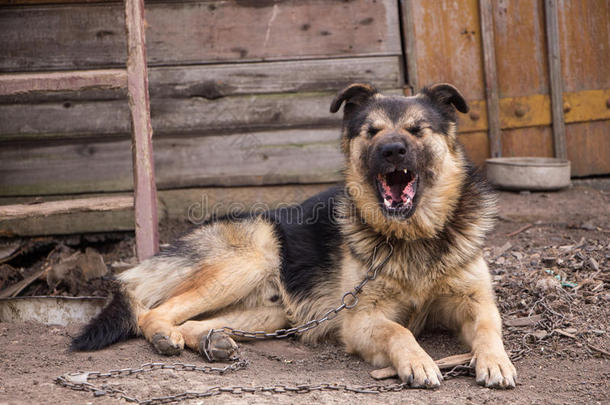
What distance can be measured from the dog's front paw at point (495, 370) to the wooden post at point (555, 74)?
169 inches

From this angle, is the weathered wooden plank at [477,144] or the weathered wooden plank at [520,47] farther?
the weathered wooden plank at [477,144]

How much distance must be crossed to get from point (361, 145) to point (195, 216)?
9.37 feet

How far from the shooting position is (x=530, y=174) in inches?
256

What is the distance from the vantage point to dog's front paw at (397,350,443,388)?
10.3 feet

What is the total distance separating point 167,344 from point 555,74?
530 centimetres

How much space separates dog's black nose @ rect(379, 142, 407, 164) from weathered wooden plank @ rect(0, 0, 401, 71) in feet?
9.59

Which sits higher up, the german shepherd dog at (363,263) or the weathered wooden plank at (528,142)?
the weathered wooden plank at (528,142)

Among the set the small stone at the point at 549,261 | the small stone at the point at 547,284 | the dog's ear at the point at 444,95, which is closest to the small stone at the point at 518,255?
the small stone at the point at 549,261

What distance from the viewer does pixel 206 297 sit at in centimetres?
420

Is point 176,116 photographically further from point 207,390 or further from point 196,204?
point 207,390

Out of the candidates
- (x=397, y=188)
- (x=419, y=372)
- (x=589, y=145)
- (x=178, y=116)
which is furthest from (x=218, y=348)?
(x=589, y=145)

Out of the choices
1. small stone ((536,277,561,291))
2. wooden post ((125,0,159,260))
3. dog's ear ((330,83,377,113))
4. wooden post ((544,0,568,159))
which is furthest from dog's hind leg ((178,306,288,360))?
wooden post ((544,0,568,159))

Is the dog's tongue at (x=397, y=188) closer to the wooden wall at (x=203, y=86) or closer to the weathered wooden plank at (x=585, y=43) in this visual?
the wooden wall at (x=203, y=86)

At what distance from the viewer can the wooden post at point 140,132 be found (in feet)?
15.5
